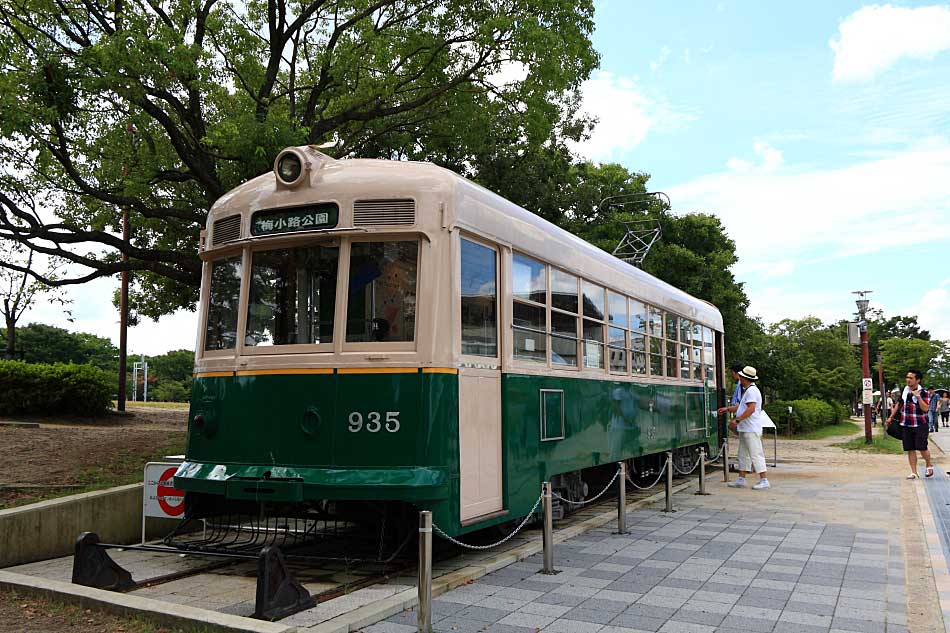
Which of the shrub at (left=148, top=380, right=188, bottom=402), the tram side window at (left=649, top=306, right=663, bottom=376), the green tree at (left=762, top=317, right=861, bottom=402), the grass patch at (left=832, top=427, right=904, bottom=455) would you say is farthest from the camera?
the shrub at (left=148, top=380, right=188, bottom=402)

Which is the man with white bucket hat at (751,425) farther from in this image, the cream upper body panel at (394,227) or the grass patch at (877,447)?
the grass patch at (877,447)

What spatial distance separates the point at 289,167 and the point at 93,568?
3465mm

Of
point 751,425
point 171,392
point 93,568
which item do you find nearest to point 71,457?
point 93,568

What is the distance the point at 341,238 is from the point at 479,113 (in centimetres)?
961

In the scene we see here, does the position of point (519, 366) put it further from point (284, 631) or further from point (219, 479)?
point (284, 631)

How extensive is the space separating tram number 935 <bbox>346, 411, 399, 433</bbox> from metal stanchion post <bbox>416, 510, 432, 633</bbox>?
1.18 metres

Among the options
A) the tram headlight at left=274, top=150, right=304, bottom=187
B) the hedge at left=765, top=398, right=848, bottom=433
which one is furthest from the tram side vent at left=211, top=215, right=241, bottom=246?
the hedge at left=765, top=398, right=848, bottom=433

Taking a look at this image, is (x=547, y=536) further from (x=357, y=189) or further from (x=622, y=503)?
(x=357, y=189)

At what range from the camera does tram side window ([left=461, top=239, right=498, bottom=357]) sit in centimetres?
670

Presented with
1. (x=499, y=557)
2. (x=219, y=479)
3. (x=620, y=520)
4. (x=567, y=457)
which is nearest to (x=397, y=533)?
(x=499, y=557)

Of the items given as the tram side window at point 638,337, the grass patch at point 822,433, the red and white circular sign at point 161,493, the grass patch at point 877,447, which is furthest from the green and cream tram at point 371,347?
the grass patch at point 822,433

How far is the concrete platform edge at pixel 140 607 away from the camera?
4781 mm

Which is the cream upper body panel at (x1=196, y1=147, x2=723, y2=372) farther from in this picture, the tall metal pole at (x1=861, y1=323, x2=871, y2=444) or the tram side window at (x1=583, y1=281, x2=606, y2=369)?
the tall metal pole at (x1=861, y1=323, x2=871, y2=444)

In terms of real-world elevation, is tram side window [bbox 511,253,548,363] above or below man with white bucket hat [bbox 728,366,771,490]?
above
